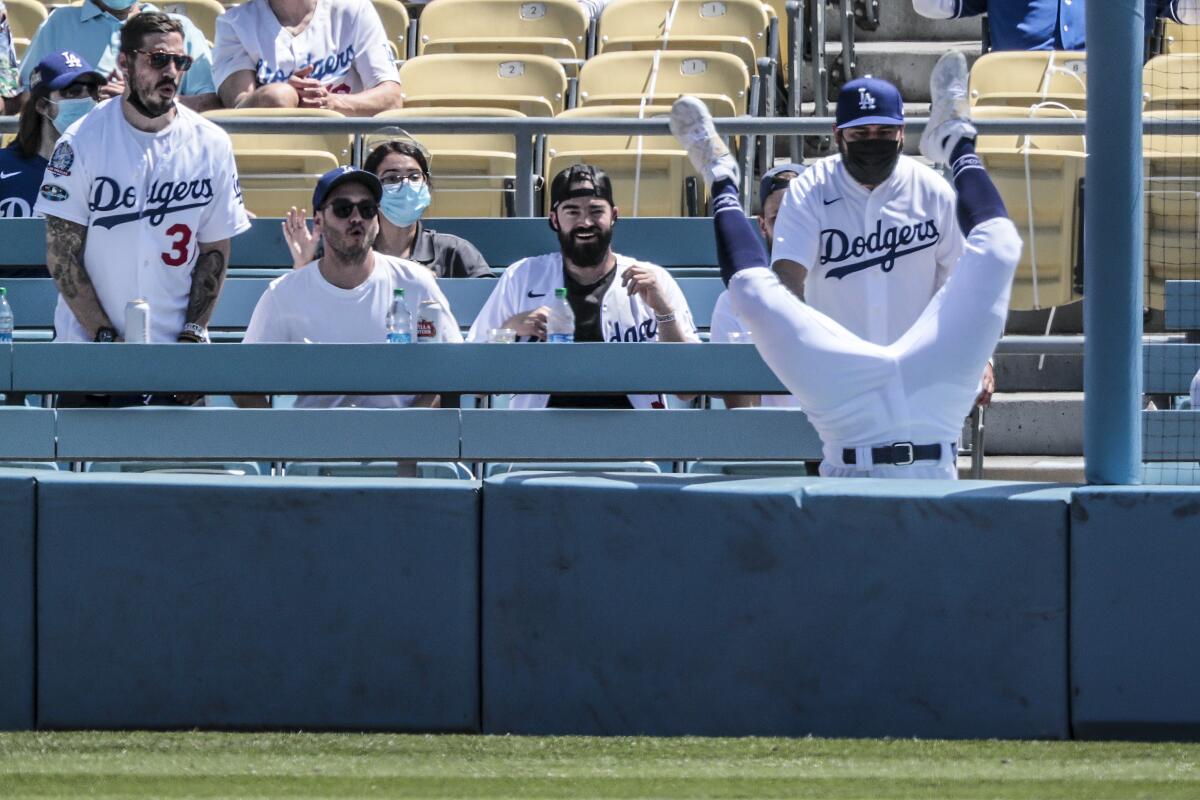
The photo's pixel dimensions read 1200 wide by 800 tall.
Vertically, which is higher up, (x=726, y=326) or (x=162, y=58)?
(x=162, y=58)

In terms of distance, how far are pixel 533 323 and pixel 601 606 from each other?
2.12m

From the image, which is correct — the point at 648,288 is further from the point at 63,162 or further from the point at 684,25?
the point at 684,25

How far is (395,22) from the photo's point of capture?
10383mm

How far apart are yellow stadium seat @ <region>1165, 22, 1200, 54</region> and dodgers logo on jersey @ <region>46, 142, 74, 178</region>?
4866 millimetres

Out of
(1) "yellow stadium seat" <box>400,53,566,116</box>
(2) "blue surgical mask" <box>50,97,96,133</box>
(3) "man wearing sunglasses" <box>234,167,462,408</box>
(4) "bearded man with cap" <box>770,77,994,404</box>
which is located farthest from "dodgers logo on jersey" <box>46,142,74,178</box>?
(1) "yellow stadium seat" <box>400,53,566,116</box>

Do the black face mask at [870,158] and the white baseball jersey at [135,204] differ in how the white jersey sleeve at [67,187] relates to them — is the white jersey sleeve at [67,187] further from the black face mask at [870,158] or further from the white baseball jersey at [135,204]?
the black face mask at [870,158]

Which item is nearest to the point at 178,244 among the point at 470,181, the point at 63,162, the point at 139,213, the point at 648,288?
the point at 139,213

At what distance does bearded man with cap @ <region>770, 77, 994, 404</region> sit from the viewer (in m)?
5.77

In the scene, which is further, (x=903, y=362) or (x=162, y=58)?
(x=162, y=58)

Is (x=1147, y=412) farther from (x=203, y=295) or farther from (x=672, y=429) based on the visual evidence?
(x=203, y=295)

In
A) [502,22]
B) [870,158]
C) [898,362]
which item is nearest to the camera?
[898,362]

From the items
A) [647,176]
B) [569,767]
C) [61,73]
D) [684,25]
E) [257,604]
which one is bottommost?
[569,767]

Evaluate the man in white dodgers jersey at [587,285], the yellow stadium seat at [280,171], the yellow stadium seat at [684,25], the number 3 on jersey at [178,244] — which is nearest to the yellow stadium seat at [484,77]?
the yellow stadium seat at [684,25]

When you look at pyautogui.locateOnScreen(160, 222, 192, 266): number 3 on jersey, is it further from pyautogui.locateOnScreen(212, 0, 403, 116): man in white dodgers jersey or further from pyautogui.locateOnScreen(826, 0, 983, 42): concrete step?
pyautogui.locateOnScreen(826, 0, 983, 42): concrete step
